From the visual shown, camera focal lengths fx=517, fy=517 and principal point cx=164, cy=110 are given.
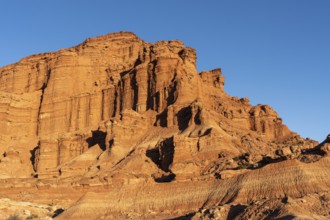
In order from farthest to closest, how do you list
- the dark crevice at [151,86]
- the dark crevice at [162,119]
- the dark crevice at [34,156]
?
the dark crevice at [34,156] → the dark crevice at [151,86] → the dark crevice at [162,119]

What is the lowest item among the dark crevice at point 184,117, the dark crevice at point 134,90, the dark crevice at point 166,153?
the dark crevice at point 166,153

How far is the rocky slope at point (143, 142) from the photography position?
1725 inches

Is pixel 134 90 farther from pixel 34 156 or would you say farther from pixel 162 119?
pixel 34 156

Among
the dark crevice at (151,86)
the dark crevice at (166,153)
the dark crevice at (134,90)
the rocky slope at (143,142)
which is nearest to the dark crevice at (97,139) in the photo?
the rocky slope at (143,142)

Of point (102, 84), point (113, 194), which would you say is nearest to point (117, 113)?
point (102, 84)

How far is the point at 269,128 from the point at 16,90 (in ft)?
A: 191

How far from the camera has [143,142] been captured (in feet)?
273

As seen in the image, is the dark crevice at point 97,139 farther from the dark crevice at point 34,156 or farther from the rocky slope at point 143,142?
the dark crevice at point 34,156

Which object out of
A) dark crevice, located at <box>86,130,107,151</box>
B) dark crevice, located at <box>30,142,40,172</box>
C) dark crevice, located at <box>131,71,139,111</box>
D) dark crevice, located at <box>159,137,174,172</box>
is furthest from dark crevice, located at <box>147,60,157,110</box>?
dark crevice, located at <box>30,142,40,172</box>

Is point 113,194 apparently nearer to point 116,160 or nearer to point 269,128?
point 116,160

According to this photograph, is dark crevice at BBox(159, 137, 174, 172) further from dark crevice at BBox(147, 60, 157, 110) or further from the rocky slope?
dark crevice at BBox(147, 60, 157, 110)

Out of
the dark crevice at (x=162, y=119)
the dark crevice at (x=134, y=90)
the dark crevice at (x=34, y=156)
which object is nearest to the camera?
the dark crevice at (x=162, y=119)

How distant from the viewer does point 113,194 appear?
55625 millimetres

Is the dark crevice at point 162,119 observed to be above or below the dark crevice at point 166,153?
above
